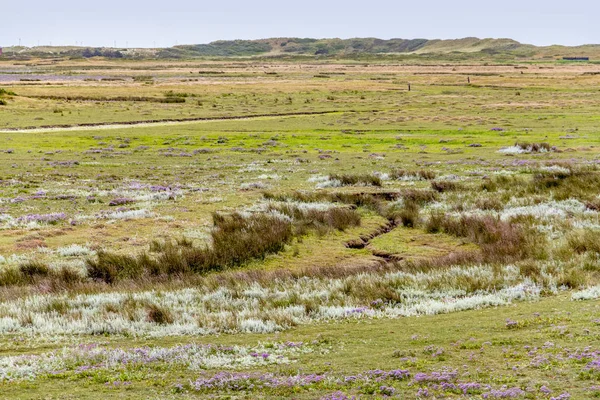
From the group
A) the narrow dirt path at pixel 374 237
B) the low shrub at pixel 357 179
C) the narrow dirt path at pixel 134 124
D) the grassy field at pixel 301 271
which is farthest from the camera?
the narrow dirt path at pixel 134 124

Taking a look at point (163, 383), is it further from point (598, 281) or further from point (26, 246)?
point (26, 246)

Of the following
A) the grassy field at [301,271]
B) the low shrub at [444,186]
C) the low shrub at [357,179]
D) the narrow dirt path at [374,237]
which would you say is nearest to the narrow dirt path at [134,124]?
the grassy field at [301,271]

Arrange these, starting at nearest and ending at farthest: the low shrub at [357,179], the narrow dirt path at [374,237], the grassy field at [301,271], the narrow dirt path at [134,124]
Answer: the grassy field at [301,271] → the narrow dirt path at [374,237] → the low shrub at [357,179] → the narrow dirt path at [134,124]

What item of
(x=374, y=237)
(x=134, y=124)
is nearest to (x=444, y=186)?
(x=374, y=237)

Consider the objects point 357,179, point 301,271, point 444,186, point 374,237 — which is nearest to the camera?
point 301,271

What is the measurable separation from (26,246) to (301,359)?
12.9 meters

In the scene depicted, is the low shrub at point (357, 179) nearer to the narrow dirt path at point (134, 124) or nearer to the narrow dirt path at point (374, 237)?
the narrow dirt path at point (374, 237)

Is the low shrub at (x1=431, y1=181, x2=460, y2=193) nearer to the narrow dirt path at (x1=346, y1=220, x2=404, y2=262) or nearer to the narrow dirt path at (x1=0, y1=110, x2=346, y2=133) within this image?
the narrow dirt path at (x1=346, y1=220, x2=404, y2=262)

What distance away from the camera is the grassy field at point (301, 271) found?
9.24 meters

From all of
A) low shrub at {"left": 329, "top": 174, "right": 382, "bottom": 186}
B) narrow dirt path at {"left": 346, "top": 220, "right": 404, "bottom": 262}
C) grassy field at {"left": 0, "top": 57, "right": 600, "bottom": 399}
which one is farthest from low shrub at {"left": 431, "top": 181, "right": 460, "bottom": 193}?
narrow dirt path at {"left": 346, "top": 220, "right": 404, "bottom": 262}

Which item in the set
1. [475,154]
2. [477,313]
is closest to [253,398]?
[477,313]

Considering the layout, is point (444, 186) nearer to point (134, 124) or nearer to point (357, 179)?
point (357, 179)

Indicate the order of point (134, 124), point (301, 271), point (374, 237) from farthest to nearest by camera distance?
1. point (134, 124)
2. point (374, 237)
3. point (301, 271)

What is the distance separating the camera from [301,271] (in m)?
16.5
